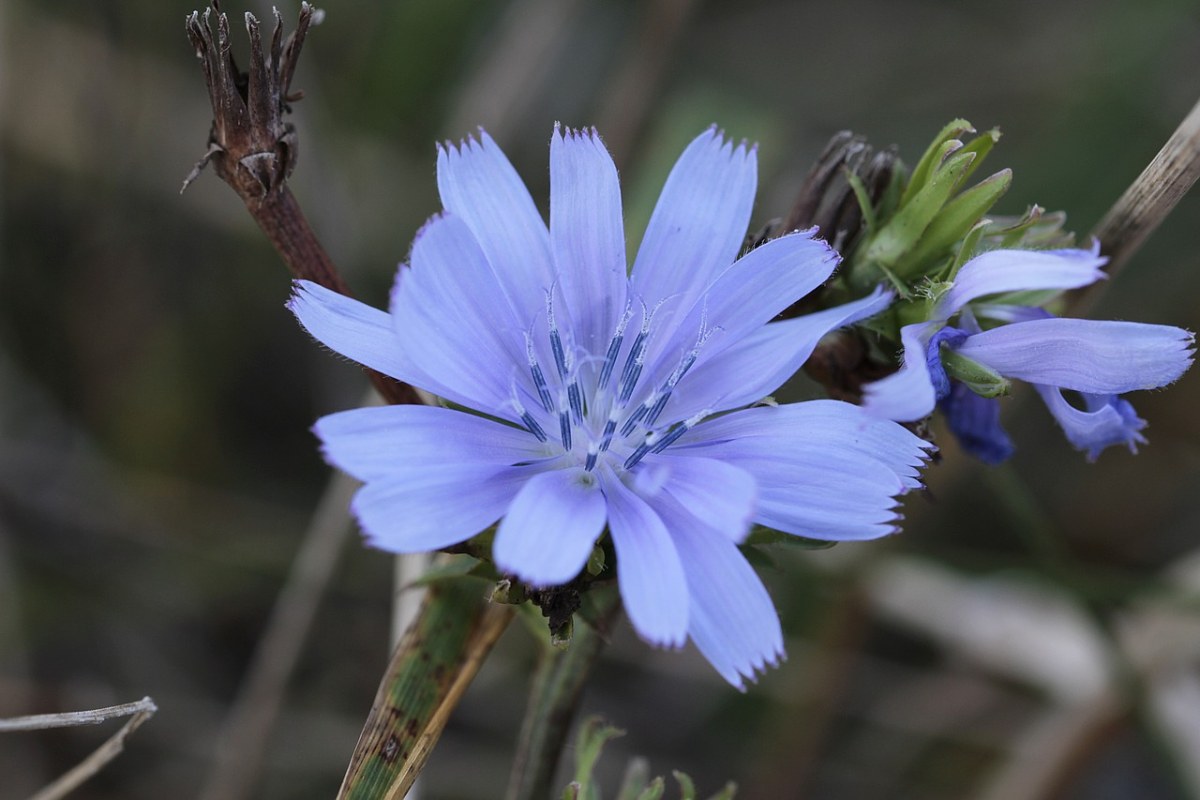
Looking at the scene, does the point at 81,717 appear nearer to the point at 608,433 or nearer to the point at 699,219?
the point at 608,433

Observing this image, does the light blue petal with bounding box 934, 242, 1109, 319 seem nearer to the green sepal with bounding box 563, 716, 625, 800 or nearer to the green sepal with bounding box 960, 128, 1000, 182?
the green sepal with bounding box 960, 128, 1000, 182

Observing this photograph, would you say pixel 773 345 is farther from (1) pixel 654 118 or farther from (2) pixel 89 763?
(1) pixel 654 118

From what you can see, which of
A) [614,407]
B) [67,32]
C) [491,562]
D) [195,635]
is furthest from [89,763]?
[67,32]

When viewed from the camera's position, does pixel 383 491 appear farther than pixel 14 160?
No

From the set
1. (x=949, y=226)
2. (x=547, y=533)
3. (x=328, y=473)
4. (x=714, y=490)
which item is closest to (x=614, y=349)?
(x=714, y=490)

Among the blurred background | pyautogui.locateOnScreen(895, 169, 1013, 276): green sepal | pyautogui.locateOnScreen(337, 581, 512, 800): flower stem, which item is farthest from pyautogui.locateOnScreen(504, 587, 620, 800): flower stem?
the blurred background
